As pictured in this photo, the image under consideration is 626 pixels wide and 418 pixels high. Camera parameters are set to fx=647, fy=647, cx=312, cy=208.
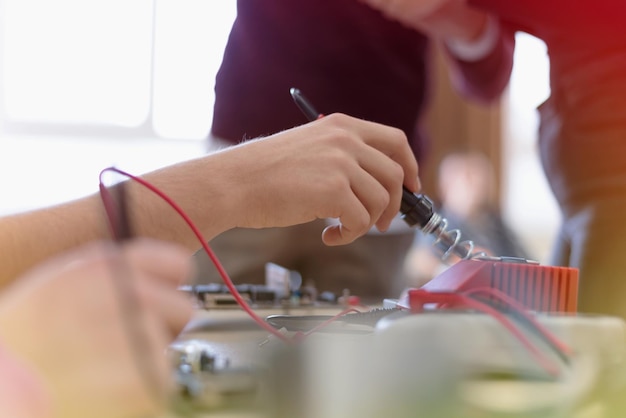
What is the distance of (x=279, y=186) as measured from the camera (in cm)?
52

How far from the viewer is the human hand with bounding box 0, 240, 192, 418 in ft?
0.62

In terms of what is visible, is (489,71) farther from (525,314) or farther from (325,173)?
(525,314)

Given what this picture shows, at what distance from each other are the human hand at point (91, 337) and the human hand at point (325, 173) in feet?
1.03

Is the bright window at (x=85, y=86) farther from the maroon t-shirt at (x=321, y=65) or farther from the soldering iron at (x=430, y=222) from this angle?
the soldering iron at (x=430, y=222)

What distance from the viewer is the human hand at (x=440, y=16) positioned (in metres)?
0.72

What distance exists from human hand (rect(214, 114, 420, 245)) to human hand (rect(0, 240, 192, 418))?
12.3 inches

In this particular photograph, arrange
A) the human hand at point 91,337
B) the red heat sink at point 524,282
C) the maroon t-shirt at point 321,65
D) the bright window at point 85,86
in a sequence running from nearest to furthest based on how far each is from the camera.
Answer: the human hand at point 91,337
the red heat sink at point 524,282
the maroon t-shirt at point 321,65
the bright window at point 85,86


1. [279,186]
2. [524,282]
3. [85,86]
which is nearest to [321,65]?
[279,186]

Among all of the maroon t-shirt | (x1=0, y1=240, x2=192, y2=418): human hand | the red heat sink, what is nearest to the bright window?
the maroon t-shirt

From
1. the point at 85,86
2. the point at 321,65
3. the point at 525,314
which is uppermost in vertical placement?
the point at 85,86

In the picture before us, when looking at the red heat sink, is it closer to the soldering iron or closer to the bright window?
the soldering iron

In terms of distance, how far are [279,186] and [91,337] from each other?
333mm

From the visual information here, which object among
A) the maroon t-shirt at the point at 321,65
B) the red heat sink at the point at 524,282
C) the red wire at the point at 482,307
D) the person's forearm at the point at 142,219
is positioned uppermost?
the maroon t-shirt at the point at 321,65

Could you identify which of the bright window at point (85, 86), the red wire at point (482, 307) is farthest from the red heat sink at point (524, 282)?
the bright window at point (85, 86)
